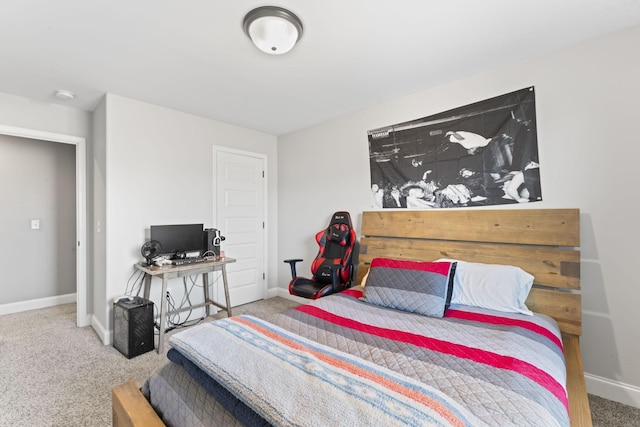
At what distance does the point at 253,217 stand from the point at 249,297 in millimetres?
1130

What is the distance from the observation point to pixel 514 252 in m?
2.28

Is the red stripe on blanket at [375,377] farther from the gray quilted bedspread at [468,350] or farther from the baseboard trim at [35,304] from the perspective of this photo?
the baseboard trim at [35,304]

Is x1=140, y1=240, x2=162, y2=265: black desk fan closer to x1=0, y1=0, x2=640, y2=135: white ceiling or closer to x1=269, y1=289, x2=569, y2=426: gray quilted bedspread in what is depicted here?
x1=0, y1=0, x2=640, y2=135: white ceiling

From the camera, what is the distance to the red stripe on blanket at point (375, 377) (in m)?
0.87

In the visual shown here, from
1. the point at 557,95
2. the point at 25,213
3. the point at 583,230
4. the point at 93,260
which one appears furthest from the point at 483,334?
the point at 25,213

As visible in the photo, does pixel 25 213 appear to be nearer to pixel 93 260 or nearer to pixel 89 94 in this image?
pixel 93 260

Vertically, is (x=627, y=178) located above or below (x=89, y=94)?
below

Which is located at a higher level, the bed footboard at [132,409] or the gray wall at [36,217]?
the gray wall at [36,217]

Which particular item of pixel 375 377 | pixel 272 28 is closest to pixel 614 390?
pixel 375 377

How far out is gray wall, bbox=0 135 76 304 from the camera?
12.1 feet

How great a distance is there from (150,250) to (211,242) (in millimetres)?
624

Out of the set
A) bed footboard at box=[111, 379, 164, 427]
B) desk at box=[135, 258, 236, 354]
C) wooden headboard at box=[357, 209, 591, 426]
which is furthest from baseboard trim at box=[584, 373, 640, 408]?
desk at box=[135, 258, 236, 354]

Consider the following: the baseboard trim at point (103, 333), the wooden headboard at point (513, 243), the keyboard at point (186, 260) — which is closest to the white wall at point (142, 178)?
the baseboard trim at point (103, 333)

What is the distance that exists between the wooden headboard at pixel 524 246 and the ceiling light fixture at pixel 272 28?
1862 mm
